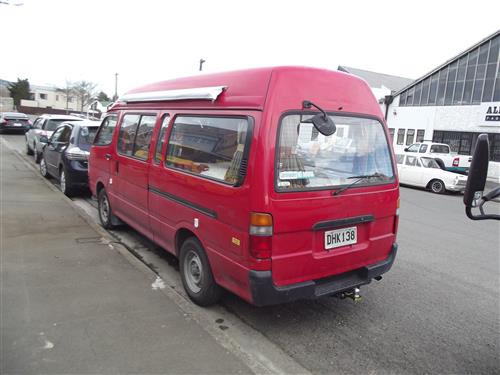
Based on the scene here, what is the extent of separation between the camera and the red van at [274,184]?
3.13 m

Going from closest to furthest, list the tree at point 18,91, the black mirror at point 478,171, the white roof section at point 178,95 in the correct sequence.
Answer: the black mirror at point 478,171, the white roof section at point 178,95, the tree at point 18,91

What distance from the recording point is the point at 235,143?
341cm

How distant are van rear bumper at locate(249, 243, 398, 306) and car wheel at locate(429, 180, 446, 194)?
40.9ft

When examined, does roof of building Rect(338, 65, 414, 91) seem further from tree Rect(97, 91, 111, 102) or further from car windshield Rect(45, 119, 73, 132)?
tree Rect(97, 91, 111, 102)

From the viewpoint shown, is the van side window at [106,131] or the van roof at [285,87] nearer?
the van roof at [285,87]

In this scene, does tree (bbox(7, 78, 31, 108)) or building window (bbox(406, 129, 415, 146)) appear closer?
building window (bbox(406, 129, 415, 146))

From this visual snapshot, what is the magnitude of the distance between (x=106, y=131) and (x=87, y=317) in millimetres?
3438

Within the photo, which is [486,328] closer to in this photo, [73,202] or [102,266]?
[102,266]

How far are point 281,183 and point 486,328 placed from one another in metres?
2.50

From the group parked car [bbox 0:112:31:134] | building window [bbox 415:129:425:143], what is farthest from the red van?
building window [bbox 415:129:425:143]

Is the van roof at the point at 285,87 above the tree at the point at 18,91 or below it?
below

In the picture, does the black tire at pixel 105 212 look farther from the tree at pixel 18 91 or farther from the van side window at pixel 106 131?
the tree at pixel 18 91

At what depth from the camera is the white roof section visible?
370 centimetres

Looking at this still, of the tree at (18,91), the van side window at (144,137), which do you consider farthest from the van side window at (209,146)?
the tree at (18,91)
